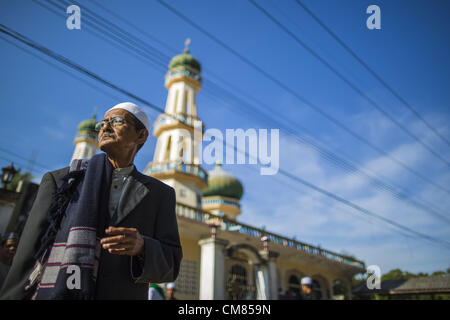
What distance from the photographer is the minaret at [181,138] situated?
19188mm

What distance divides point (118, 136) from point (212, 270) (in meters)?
12.3

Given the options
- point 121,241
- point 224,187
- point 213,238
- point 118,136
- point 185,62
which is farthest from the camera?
point 224,187

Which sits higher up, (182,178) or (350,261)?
(182,178)

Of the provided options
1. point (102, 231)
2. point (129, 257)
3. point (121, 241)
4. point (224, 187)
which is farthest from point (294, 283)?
point (121, 241)

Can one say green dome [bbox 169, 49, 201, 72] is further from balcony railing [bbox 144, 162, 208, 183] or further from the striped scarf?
the striped scarf

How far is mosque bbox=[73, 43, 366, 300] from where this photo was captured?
45.9 feet

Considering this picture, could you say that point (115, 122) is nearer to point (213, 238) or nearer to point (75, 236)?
point (75, 236)

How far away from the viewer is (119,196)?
5.41 ft

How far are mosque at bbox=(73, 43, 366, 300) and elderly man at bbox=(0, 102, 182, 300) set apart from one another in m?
7.28

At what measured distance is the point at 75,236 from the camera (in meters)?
1.34
